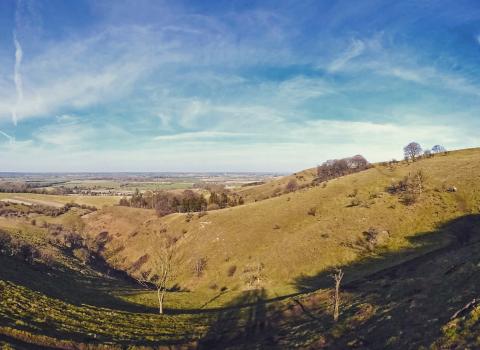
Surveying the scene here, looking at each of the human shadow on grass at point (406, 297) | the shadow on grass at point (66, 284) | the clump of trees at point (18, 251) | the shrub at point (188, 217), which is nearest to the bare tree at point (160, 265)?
the shadow on grass at point (66, 284)

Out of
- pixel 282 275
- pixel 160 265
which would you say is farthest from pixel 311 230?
pixel 160 265

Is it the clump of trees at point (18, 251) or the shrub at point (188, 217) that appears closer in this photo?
the clump of trees at point (18, 251)

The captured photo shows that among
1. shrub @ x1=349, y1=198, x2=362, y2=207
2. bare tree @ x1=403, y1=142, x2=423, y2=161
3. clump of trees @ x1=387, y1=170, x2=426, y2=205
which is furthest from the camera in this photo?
bare tree @ x1=403, y1=142, x2=423, y2=161

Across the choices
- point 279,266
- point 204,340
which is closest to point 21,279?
point 204,340

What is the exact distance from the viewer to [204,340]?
36781mm

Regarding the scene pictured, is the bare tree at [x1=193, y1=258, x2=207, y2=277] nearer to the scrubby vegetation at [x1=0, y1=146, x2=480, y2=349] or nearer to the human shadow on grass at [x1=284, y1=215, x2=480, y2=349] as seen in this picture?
the scrubby vegetation at [x1=0, y1=146, x2=480, y2=349]

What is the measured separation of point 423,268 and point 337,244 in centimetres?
2345

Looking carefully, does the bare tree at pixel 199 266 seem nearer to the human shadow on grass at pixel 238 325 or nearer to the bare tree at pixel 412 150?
the human shadow on grass at pixel 238 325

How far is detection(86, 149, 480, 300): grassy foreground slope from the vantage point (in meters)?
64.2

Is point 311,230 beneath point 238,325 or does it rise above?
above

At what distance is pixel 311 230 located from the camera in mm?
76375

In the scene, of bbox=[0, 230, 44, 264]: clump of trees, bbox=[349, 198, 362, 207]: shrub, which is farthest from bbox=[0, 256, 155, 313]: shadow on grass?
bbox=[349, 198, 362, 207]: shrub

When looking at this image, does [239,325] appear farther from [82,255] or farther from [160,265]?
[82,255]

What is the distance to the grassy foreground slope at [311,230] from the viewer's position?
64.2 meters
